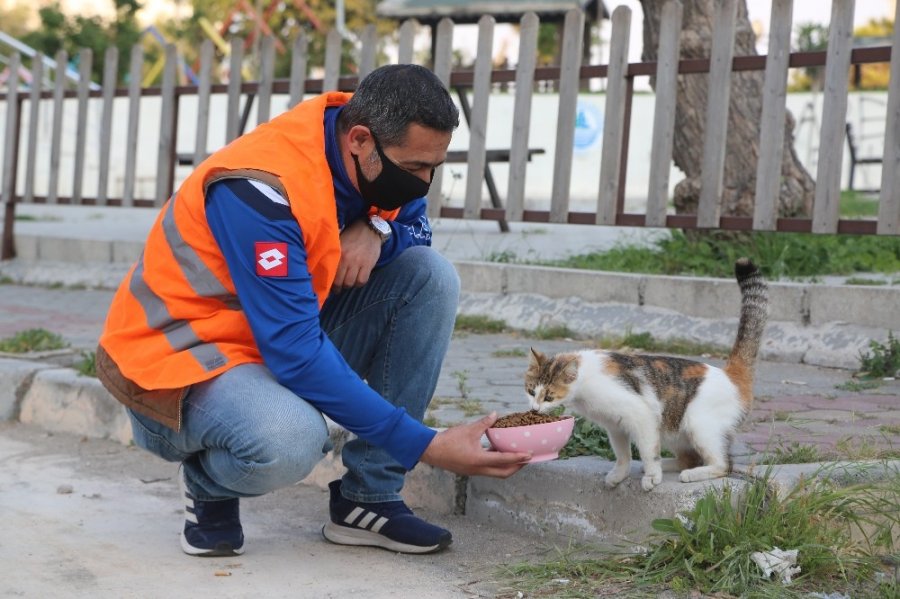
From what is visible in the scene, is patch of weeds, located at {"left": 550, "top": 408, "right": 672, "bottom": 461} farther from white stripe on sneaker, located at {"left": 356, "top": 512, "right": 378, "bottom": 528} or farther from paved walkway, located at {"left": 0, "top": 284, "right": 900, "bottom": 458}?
white stripe on sneaker, located at {"left": 356, "top": 512, "right": 378, "bottom": 528}

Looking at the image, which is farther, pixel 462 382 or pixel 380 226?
pixel 462 382

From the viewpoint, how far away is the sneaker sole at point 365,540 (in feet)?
11.0

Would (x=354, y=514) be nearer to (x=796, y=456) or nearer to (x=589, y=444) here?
(x=589, y=444)

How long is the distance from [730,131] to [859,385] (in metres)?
2.86

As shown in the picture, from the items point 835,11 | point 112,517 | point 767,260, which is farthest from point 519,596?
point 767,260

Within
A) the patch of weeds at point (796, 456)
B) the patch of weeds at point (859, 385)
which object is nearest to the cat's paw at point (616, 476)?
the patch of weeds at point (796, 456)

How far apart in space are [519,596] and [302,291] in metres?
1.00

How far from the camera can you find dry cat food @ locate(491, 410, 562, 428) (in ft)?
10.4

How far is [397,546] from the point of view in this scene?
3379 millimetres

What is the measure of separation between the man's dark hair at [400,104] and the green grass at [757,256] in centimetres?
410

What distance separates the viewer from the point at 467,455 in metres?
2.86

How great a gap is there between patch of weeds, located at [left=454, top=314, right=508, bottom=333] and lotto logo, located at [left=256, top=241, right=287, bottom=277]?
391cm

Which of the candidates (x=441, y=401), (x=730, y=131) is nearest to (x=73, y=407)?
(x=441, y=401)

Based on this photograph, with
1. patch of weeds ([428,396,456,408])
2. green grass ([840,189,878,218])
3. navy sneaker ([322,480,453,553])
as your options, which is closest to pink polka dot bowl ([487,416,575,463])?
navy sneaker ([322,480,453,553])
